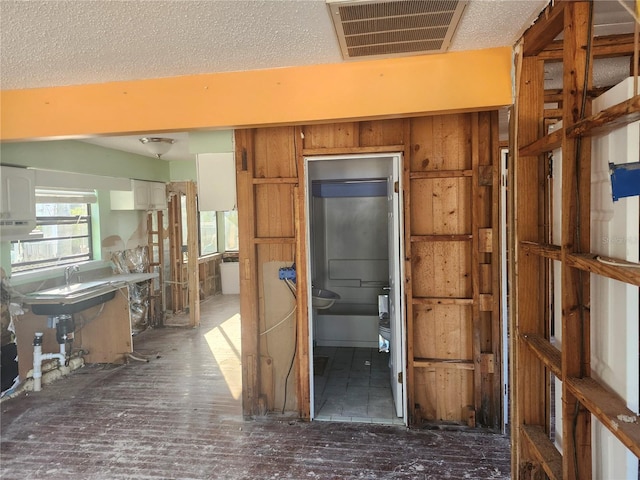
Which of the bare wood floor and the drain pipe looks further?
the drain pipe

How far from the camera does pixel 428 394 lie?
321 centimetres

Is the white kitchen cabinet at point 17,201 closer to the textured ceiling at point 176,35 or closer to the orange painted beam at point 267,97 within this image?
the orange painted beam at point 267,97

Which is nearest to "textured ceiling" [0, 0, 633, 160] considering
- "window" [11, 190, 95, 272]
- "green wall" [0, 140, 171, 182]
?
"green wall" [0, 140, 171, 182]

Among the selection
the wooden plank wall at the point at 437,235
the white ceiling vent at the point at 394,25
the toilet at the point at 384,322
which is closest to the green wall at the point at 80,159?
the wooden plank wall at the point at 437,235

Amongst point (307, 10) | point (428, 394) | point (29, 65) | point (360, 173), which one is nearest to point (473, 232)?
point (428, 394)

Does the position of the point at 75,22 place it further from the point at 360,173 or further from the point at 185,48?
the point at 360,173

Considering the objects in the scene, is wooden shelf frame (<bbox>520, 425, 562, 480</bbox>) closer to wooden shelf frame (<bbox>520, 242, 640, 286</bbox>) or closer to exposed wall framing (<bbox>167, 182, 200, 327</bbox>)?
wooden shelf frame (<bbox>520, 242, 640, 286</bbox>)

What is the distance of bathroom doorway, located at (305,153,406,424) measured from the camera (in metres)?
4.28

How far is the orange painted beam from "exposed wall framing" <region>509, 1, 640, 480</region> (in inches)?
12.3

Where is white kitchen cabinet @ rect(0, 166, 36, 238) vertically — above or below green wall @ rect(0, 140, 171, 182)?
below

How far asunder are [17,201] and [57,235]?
1.03m

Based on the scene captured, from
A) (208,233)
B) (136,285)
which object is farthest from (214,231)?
(136,285)

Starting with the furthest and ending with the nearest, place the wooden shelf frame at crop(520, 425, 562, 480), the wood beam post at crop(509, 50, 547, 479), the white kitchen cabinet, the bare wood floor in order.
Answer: the white kitchen cabinet < the bare wood floor < the wood beam post at crop(509, 50, 547, 479) < the wooden shelf frame at crop(520, 425, 562, 480)

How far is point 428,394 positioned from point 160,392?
2.58 metres
